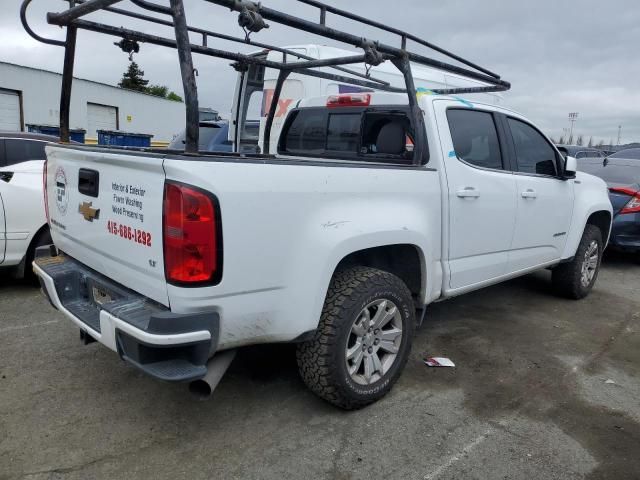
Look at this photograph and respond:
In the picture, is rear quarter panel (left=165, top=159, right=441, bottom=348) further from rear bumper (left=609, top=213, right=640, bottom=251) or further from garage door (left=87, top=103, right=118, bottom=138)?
garage door (left=87, top=103, right=118, bottom=138)

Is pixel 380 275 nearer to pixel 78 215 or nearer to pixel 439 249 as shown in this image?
pixel 439 249

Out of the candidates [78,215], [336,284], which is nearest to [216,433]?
[336,284]

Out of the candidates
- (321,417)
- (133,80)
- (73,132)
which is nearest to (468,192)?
(321,417)

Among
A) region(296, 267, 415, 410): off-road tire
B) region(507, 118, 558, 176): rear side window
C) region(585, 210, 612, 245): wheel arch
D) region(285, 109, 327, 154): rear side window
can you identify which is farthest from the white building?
region(296, 267, 415, 410): off-road tire

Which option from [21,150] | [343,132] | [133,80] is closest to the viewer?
[343,132]

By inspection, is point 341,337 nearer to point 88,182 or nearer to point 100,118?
point 88,182

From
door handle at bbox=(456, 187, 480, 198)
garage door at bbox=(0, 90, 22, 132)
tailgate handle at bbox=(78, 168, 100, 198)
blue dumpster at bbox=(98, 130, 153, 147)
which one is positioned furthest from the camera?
garage door at bbox=(0, 90, 22, 132)

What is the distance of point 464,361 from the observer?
391 cm

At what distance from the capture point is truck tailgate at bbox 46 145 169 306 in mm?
2412

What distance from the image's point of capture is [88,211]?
2887 mm

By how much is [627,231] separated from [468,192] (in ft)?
14.8

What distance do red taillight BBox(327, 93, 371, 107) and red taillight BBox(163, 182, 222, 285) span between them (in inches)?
82.7

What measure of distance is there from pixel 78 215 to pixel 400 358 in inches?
80.9

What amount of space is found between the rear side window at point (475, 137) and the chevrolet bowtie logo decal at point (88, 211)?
7.49ft
